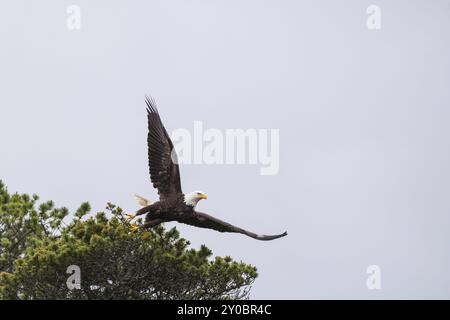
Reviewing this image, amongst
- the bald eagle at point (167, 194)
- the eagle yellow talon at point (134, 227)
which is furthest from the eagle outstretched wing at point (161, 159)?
the eagle yellow talon at point (134, 227)

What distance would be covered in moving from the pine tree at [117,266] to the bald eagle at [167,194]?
42 cm

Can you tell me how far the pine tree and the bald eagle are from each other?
0.42 meters

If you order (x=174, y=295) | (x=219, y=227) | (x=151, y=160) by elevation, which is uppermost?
(x=151, y=160)

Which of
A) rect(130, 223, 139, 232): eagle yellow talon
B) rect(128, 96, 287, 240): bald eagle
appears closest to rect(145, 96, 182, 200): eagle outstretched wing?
rect(128, 96, 287, 240): bald eagle

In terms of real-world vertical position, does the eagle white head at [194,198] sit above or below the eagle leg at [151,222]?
above

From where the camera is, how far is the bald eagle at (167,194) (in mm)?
20844

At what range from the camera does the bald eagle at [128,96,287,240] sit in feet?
68.4

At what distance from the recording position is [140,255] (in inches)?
816

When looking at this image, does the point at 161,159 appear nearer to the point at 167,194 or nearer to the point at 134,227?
the point at 167,194

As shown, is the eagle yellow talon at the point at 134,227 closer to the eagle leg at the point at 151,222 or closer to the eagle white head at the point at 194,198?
the eagle leg at the point at 151,222
